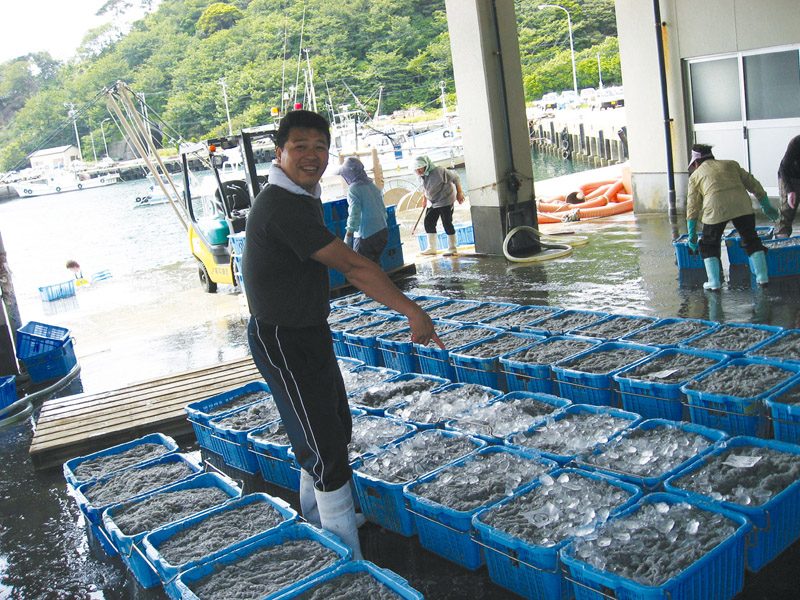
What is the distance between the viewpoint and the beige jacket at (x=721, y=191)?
652 centimetres

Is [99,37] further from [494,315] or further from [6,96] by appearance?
[494,315]

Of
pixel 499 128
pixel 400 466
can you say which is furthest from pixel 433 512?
pixel 499 128

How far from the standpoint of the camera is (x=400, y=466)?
149 inches

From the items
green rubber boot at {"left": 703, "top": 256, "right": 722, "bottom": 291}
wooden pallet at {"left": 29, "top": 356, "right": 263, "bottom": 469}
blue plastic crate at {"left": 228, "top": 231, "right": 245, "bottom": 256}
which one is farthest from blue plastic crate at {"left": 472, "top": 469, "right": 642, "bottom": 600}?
blue plastic crate at {"left": 228, "top": 231, "right": 245, "bottom": 256}

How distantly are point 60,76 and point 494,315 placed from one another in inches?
3025

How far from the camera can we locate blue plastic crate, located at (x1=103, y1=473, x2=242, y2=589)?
3438mm

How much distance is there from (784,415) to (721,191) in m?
3.59

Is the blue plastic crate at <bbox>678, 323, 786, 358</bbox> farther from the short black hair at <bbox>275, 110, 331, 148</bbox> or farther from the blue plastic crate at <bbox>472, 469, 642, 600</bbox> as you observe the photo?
the short black hair at <bbox>275, 110, 331, 148</bbox>

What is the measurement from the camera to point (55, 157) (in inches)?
3169

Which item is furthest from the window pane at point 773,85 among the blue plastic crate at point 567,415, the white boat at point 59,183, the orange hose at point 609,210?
the white boat at point 59,183

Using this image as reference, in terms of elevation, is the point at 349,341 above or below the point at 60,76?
below

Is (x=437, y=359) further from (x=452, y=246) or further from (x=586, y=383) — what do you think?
(x=452, y=246)

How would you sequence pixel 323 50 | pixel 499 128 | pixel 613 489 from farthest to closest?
pixel 323 50, pixel 499 128, pixel 613 489

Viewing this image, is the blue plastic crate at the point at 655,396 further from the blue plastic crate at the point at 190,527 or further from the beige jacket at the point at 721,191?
the beige jacket at the point at 721,191
